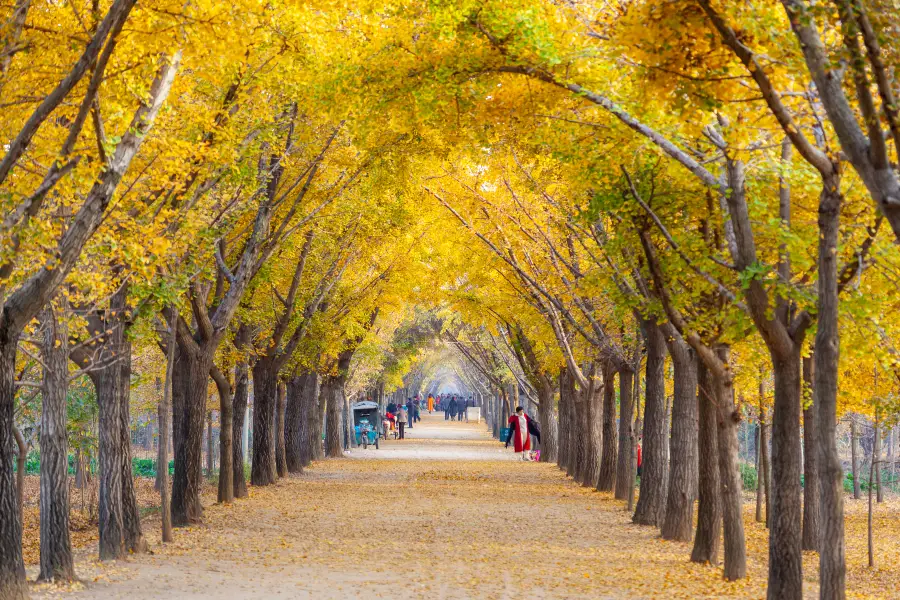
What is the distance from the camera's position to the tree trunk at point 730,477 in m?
12.7

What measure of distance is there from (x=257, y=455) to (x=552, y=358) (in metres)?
9.05

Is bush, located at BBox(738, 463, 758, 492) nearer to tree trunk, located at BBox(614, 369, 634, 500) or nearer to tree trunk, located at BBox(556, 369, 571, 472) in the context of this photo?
tree trunk, located at BBox(556, 369, 571, 472)

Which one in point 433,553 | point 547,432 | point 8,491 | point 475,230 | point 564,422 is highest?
point 475,230

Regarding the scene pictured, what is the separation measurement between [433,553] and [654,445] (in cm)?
524

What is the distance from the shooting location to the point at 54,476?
39.9 feet

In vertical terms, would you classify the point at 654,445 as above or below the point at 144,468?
above

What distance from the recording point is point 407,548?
15.7 meters

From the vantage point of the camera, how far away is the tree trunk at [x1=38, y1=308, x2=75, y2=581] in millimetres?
11945

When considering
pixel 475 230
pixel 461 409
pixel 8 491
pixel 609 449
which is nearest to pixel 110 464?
pixel 8 491

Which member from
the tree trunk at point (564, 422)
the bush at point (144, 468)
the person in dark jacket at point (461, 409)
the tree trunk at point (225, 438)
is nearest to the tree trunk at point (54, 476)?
the tree trunk at point (225, 438)

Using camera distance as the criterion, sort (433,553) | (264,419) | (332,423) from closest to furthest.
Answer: (433,553) → (264,419) → (332,423)

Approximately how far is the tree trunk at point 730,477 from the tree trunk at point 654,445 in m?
5.74

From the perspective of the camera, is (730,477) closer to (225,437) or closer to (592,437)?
(225,437)

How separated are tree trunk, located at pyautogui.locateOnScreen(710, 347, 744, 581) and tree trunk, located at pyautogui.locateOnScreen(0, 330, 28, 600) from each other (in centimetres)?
743
